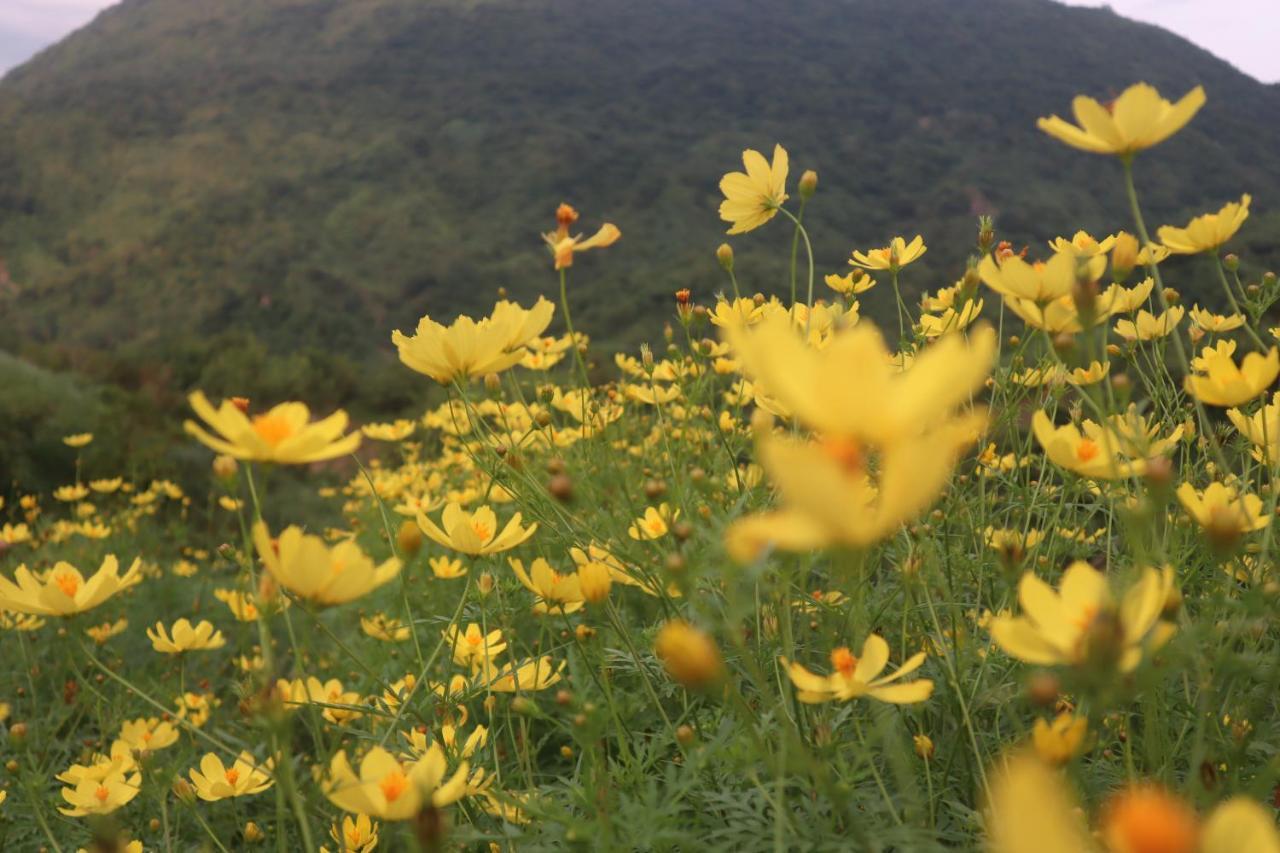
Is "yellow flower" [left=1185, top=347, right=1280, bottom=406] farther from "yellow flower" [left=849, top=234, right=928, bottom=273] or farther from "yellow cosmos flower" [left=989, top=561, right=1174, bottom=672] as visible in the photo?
"yellow flower" [left=849, top=234, right=928, bottom=273]

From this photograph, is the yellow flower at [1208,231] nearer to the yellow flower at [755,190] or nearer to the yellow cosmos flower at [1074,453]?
the yellow cosmos flower at [1074,453]

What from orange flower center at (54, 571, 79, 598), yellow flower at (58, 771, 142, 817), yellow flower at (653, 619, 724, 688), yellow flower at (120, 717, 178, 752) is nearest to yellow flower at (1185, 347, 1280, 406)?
yellow flower at (653, 619, 724, 688)

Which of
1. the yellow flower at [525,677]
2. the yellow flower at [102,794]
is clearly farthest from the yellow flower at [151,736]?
the yellow flower at [525,677]

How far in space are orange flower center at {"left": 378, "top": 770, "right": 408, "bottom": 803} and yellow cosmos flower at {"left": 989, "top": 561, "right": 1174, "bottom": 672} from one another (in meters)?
0.57

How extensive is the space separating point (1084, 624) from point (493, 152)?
38.4 m

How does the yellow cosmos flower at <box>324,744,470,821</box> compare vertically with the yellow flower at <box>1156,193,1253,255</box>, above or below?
below

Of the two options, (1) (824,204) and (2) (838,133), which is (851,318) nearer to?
(1) (824,204)

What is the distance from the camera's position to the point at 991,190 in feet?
106

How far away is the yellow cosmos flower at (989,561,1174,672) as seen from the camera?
496 millimetres

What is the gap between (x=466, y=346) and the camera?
1.06m

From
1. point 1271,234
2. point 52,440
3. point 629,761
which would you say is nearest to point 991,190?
point 1271,234

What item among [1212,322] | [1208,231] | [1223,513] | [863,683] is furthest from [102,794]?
[1212,322]

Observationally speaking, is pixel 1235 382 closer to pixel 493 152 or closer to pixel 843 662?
pixel 843 662

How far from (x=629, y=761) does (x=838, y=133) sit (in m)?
42.5
